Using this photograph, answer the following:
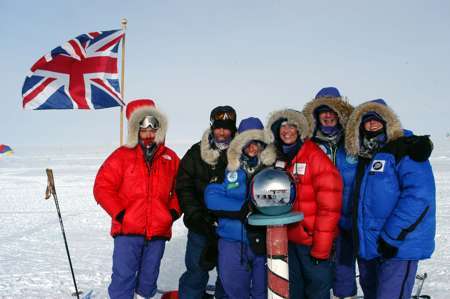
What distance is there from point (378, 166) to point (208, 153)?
4.87 ft

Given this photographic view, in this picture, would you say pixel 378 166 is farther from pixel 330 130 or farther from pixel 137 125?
pixel 137 125

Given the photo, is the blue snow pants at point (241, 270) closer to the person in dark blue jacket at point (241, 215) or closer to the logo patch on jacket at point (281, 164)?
the person in dark blue jacket at point (241, 215)

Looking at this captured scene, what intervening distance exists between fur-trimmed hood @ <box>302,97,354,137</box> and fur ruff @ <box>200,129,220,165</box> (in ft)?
3.15

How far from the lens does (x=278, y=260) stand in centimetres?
269

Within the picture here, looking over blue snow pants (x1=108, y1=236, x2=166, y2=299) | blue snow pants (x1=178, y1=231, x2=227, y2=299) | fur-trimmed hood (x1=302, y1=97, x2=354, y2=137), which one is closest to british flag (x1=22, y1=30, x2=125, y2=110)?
blue snow pants (x1=108, y1=236, x2=166, y2=299)

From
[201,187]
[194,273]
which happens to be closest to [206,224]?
[201,187]

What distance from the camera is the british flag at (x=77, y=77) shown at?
18.7 ft

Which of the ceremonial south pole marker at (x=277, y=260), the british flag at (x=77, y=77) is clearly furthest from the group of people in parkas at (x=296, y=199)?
the british flag at (x=77, y=77)

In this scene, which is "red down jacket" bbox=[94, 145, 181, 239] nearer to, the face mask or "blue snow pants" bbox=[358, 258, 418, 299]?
the face mask

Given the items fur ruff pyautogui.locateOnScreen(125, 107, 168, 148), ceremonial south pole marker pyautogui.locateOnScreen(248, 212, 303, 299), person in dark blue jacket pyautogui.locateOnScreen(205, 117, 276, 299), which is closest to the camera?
ceremonial south pole marker pyautogui.locateOnScreen(248, 212, 303, 299)

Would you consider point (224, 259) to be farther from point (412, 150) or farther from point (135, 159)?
A: point (412, 150)

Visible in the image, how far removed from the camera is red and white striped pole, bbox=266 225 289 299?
2.67 metres

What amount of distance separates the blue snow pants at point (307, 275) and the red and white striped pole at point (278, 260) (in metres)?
0.53

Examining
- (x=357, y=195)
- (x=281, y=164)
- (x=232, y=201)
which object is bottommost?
(x=232, y=201)
